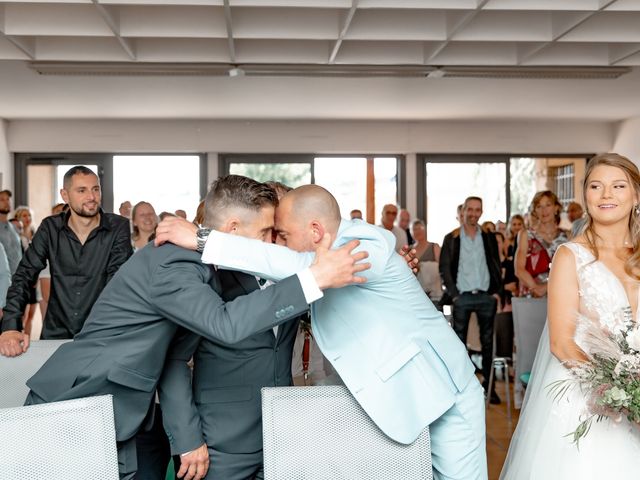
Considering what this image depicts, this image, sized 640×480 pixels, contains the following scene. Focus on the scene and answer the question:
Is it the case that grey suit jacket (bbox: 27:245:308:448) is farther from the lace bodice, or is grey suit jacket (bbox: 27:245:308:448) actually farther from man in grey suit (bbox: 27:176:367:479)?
the lace bodice

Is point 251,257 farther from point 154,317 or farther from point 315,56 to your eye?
point 315,56

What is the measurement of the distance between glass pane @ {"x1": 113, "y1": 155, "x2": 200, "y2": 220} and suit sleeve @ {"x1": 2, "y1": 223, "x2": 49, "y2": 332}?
968cm

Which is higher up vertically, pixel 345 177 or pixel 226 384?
pixel 345 177

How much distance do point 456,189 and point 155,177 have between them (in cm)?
557

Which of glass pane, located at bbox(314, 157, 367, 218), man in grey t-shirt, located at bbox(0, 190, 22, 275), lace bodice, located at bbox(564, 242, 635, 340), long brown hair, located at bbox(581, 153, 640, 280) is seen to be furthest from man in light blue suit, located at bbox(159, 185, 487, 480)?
glass pane, located at bbox(314, 157, 367, 218)

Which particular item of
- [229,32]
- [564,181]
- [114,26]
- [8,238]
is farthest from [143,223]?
[564,181]

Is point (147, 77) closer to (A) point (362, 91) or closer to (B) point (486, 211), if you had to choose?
(A) point (362, 91)

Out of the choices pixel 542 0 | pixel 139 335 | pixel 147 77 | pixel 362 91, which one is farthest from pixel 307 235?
pixel 362 91

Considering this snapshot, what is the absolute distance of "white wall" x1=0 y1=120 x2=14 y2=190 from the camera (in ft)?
42.1

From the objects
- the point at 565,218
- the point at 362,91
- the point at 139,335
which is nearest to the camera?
the point at 139,335

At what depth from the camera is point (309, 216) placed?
6.62 feet

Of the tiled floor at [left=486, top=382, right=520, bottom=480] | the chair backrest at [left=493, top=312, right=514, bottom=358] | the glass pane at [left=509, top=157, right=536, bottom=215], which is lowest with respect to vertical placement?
the tiled floor at [left=486, top=382, right=520, bottom=480]

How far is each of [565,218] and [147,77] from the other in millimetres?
9077

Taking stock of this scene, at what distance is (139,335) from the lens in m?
1.92
